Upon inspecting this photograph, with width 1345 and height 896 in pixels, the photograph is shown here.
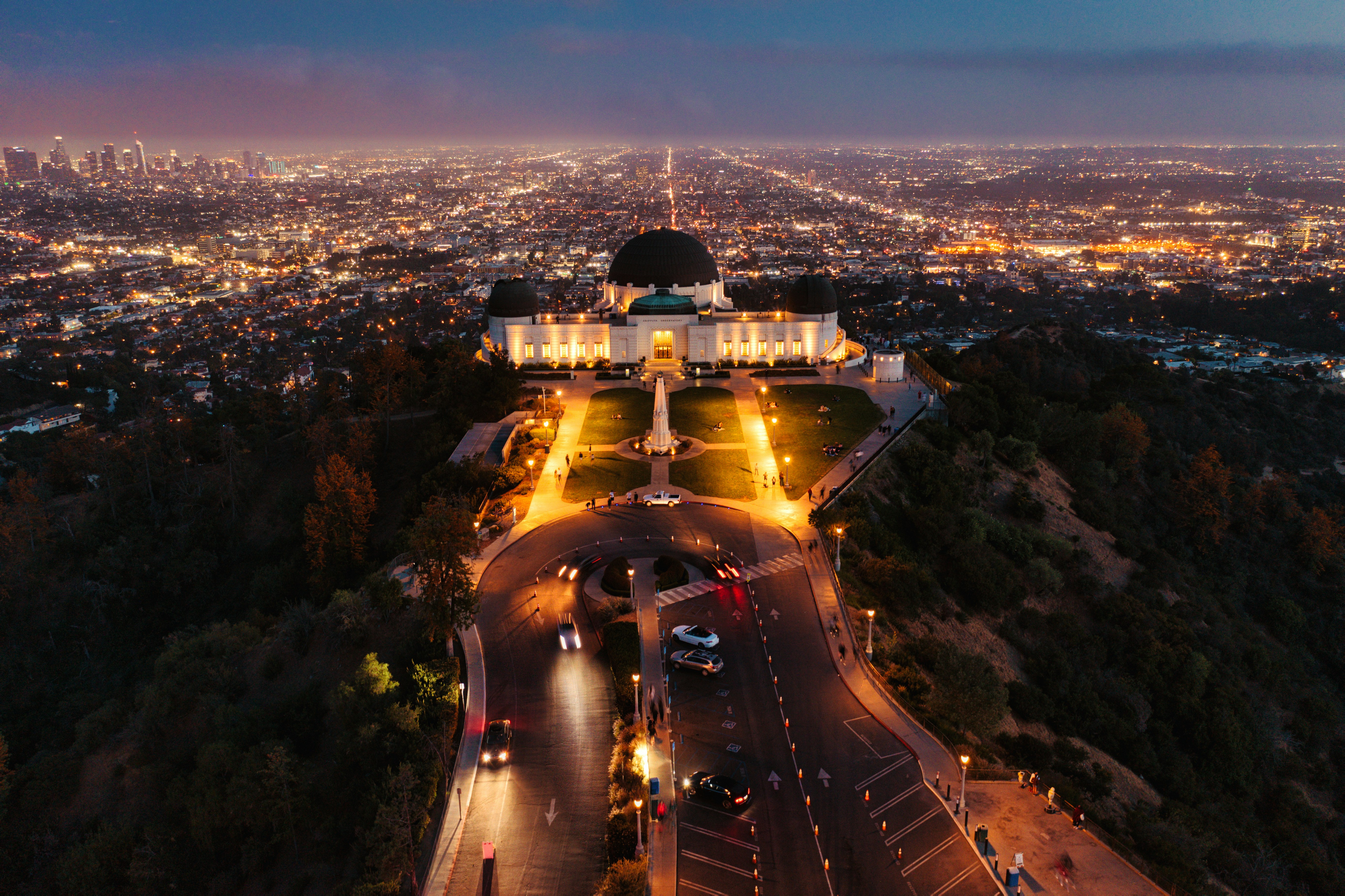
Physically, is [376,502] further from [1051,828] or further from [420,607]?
[1051,828]

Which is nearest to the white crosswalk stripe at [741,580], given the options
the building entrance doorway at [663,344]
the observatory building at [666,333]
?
the observatory building at [666,333]

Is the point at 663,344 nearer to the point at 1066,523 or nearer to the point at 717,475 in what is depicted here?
the point at 717,475

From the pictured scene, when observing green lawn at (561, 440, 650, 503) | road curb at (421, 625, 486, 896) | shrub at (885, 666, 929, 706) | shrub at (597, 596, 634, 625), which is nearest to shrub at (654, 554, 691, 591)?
shrub at (597, 596, 634, 625)

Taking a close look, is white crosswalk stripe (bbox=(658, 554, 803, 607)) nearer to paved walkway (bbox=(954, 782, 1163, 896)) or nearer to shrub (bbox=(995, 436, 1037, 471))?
paved walkway (bbox=(954, 782, 1163, 896))

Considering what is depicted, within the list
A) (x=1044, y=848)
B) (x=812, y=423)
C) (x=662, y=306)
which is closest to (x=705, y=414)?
(x=812, y=423)

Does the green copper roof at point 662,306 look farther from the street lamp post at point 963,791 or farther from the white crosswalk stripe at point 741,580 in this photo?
the street lamp post at point 963,791

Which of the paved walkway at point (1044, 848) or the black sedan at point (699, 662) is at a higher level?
the black sedan at point (699, 662)
